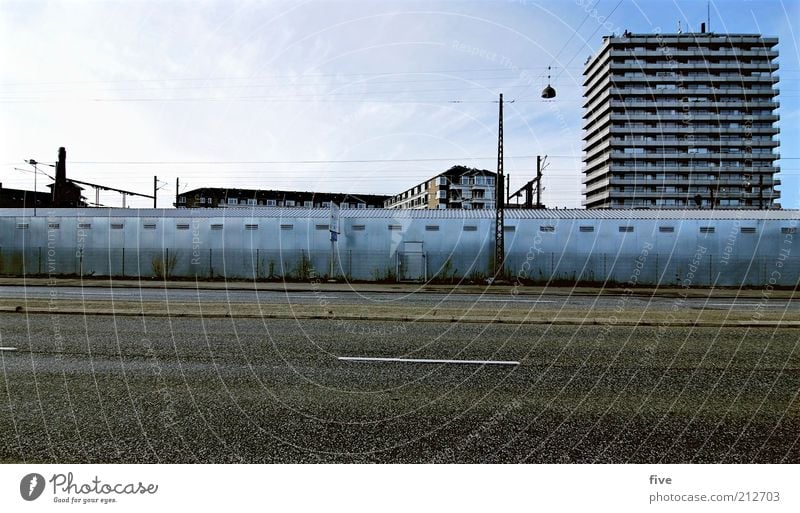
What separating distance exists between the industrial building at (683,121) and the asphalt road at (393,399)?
330 ft

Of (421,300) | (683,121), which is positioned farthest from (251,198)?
(683,121)

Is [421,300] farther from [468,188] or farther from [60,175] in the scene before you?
[468,188]

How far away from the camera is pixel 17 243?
3356 cm

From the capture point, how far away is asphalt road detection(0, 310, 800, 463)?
3752 mm

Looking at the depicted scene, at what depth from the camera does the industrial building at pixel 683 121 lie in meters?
98.1

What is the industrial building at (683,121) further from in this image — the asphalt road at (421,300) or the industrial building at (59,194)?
the industrial building at (59,194)

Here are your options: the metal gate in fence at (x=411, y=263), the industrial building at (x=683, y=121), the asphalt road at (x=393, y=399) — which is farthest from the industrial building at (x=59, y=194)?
the industrial building at (x=683, y=121)

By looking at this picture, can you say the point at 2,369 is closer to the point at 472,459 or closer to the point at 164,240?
the point at 472,459
